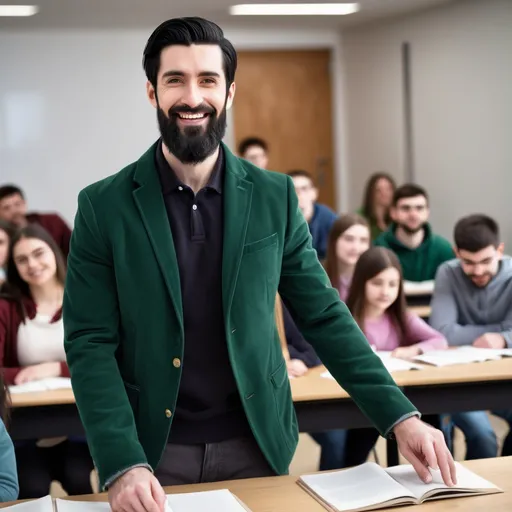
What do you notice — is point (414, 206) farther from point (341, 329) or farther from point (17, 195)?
point (341, 329)

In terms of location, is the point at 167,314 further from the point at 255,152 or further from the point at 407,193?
the point at 255,152

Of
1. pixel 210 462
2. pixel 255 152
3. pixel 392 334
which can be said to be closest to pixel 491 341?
pixel 392 334

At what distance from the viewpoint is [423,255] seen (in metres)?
5.61

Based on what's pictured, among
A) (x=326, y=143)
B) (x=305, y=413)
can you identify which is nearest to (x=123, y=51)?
(x=326, y=143)

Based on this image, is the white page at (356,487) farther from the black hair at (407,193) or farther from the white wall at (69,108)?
the white wall at (69,108)

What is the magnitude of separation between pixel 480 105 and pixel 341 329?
240 inches

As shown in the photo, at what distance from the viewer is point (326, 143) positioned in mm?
9141

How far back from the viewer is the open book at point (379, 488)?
1659 mm

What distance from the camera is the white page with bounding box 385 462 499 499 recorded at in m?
1.70

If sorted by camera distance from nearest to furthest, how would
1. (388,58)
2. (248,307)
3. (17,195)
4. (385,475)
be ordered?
1. (248,307)
2. (385,475)
3. (17,195)
4. (388,58)

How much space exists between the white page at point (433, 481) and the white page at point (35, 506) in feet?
2.20

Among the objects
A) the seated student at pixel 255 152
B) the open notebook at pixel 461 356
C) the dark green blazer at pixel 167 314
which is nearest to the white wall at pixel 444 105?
the seated student at pixel 255 152

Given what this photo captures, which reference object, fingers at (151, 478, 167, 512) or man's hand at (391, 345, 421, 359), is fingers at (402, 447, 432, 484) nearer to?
fingers at (151, 478, 167, 512)

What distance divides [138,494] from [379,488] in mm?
512
